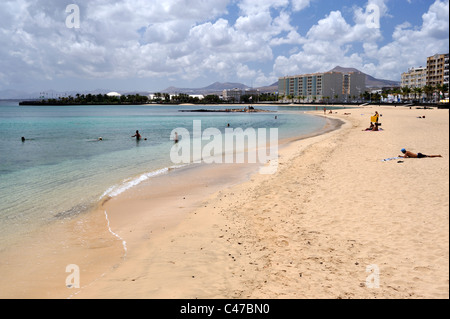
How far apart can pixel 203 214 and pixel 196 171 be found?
25.2 ft

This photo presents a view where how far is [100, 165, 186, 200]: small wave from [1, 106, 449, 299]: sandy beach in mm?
764

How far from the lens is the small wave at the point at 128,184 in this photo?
12573 mm

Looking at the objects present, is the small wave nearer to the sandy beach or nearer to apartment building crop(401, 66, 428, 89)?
the sandy beach

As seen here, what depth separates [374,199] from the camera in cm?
854

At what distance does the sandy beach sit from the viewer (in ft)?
16.2

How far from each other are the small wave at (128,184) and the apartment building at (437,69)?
145676mm

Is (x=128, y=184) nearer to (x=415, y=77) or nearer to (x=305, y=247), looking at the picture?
(x=305, y=247)

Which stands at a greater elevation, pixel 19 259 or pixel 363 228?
pixel 363 228

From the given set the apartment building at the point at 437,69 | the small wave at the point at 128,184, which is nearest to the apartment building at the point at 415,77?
the apartment building at the point at 437,69

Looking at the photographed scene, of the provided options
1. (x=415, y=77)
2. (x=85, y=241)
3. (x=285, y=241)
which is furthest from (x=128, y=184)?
(x=415, y=77)

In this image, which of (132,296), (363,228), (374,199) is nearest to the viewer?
(132,296)

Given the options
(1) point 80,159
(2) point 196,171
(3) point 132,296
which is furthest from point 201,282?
(1) point 80,159

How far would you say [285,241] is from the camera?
22.6ft

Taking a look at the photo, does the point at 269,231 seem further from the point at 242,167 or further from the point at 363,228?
the point at 242,167
